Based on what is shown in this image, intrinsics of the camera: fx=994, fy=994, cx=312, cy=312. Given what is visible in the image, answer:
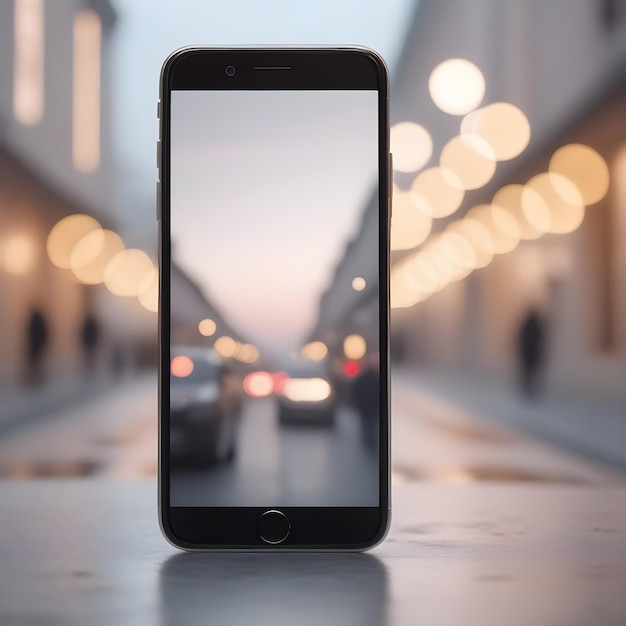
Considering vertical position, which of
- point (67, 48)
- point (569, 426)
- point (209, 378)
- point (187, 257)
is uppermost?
point (67, 48)

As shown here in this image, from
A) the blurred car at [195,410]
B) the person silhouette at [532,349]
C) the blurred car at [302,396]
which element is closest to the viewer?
the blurred car at [195,410]

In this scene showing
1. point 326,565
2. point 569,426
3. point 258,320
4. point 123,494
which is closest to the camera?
point 326,565

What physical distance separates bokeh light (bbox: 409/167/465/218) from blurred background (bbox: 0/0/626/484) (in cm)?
5

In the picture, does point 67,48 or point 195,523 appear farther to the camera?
point 67,48

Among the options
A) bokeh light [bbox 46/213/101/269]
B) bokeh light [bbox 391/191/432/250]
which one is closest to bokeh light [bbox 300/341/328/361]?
bokeh light [bbox 391/191/432/250]

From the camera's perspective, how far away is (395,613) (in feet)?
13.2

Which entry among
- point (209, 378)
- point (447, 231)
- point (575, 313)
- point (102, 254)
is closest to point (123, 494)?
point (209, 378)

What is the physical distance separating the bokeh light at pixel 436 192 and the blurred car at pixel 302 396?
7756 millimetres

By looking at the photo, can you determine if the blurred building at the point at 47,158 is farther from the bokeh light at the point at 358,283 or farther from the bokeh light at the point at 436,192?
the bokeh light at the point at 358,283

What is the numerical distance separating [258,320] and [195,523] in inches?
54.9

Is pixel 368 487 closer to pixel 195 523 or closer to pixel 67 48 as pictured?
pixel 195 523

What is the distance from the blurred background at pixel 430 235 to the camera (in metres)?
12.9

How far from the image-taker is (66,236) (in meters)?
16.4

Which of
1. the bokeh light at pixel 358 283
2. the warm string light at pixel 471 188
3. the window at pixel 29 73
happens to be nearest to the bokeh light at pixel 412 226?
the warm string light at pixel 471 188
